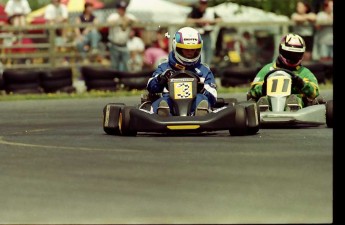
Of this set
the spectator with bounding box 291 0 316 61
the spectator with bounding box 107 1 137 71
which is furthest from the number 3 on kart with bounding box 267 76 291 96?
the spectator with bounding box 291 0 316 61

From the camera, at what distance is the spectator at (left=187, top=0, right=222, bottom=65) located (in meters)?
22.8

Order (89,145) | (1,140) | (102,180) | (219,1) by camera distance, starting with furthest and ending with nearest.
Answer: (219,1)
(1,140)
(89,145)
(102,180)

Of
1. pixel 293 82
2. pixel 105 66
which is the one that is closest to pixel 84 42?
pixel 105 66

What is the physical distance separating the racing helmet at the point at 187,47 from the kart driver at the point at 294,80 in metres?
1.02

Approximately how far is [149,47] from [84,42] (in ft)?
4.07

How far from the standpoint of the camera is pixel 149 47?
2333cm

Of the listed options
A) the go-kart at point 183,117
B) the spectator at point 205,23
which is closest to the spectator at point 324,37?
the spectator at point 205,23

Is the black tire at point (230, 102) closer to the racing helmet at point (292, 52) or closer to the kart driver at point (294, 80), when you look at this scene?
the kart driver at point (294, 80)

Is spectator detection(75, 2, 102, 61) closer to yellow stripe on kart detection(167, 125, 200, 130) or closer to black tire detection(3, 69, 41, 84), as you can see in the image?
black tire detection(3, 69, 41, 84)

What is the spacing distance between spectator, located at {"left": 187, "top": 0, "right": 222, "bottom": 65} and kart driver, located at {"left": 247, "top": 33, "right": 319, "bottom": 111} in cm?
824

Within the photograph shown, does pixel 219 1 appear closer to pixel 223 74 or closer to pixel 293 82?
pixel 223 74

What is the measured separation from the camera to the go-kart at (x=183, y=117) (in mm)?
12164

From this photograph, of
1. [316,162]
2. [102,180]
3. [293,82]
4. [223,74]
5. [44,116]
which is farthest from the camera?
[223,74]
